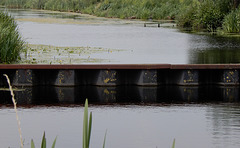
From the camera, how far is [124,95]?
53.3 feet

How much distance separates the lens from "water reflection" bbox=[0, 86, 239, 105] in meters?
15.5

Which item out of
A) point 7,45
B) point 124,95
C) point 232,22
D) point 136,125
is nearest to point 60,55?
point 7,45

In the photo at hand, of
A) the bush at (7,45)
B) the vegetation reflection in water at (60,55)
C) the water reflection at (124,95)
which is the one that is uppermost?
the bush at (7,45)

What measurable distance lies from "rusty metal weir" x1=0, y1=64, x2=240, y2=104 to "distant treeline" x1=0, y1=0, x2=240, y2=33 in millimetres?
21193

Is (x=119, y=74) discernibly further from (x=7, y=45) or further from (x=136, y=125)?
(x=136, y=125)

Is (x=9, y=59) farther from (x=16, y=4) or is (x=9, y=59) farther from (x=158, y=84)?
(x=16, y=4)

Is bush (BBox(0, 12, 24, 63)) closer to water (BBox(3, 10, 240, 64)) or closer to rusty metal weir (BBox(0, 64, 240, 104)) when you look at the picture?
rusty metal weir (BBox(0, 64, 240, 104))

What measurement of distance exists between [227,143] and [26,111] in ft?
17.0

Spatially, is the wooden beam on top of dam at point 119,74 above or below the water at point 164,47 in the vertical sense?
below

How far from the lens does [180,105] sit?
48.6ft

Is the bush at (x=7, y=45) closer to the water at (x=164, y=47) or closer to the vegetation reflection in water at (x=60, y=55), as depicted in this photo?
the vegetation reflection in water at (x=60, y=55)

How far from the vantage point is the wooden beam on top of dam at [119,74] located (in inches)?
670

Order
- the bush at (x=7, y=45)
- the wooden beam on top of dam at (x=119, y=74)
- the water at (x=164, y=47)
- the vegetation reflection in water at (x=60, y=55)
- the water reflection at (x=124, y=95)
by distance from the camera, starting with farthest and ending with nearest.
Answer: the water at (x=164, y=47) → the vegetation reflection in water at (x=60, y=55) → the bush at (x=7, y=45) → the wooden beam on top of dam at (x=119, y=74) → the water reflection at (x=124, y=95)

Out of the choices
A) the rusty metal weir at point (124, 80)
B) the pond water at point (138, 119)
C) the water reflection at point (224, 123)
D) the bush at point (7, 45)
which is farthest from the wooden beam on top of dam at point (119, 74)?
the water reflection at point (224, 123)
